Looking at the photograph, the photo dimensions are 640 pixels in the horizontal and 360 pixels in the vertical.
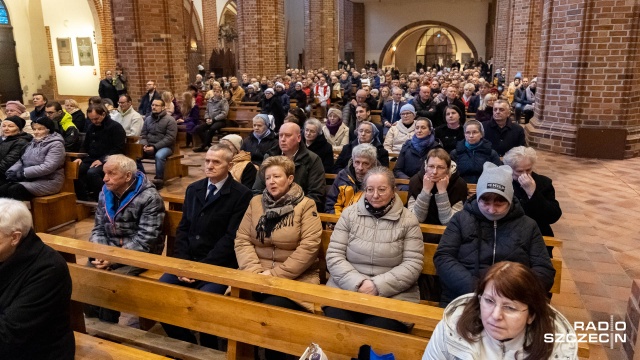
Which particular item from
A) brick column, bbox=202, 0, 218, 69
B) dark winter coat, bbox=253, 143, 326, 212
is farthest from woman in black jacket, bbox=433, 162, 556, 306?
brick column, bbox=202, 0, 218, 69

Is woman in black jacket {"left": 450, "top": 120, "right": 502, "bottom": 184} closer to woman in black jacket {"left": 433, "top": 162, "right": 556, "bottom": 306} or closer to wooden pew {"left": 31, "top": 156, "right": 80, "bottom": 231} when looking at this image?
woman in black jacket {"left": 433, "top": 162, "right": 556, "bottom": 306}

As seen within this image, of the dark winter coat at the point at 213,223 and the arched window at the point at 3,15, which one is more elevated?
the arched window at the point at 3,15

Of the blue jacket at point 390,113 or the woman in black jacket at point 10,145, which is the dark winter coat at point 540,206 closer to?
the woman in black jacket at point 10,145

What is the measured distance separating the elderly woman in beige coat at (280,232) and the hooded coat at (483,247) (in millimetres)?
945

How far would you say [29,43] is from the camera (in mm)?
20844

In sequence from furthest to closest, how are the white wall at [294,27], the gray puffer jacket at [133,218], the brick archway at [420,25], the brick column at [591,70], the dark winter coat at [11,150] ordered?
the brick archway at [420,25]
the white wall at [294,27]
the brick column at [591,70]
the dark winter coat at [11,150]
the gray puffer jacket at [133,218]

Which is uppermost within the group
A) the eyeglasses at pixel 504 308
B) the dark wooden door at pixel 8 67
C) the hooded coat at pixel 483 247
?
the dark wooden door at pixel 8 67

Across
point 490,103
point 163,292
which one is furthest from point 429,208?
point 490,103

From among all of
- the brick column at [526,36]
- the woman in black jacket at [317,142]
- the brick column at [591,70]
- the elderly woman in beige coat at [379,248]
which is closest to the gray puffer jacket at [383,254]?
the elderly woman in beige coat at [379,248]

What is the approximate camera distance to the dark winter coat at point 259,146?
21.1ft

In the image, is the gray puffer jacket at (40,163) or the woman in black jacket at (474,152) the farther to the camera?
the gray puffer jacket at (40,163)

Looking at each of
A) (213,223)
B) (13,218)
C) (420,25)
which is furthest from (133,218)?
(420,25)

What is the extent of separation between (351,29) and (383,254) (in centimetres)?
3093

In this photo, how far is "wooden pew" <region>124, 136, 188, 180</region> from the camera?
8125 mm
